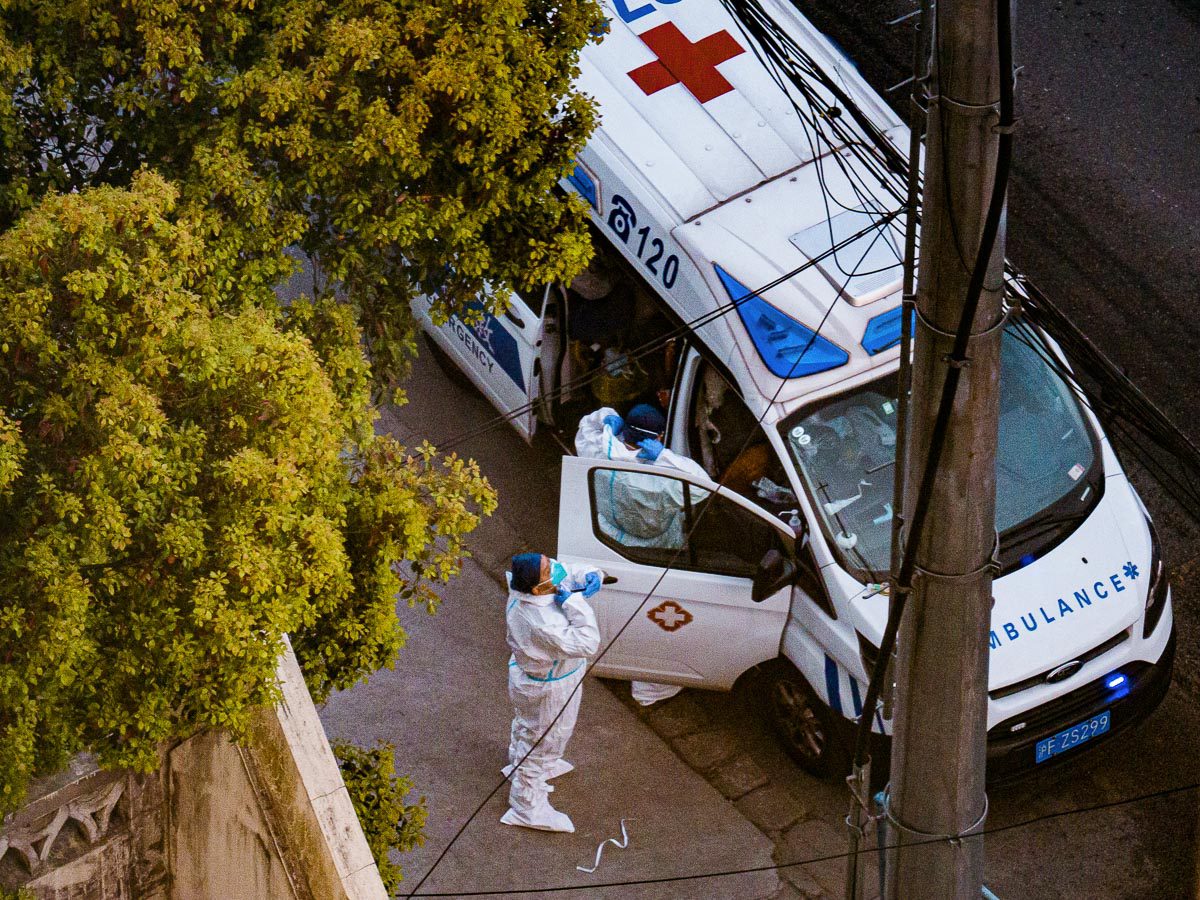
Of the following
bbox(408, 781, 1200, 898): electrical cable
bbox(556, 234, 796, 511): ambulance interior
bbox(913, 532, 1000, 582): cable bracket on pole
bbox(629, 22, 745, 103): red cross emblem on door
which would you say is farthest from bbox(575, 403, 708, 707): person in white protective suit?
bbox(913, 532, 1000, 582): cable bracket on pole

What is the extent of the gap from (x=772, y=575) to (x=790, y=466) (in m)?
0.57

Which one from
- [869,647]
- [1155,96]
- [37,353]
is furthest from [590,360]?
[1155,96]

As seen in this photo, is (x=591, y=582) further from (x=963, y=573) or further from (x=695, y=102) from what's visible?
(x=963, y=573)

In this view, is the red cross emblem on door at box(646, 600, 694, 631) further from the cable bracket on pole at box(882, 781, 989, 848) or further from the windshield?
the cable bracket on pole at box(882, 781, 989, 848)

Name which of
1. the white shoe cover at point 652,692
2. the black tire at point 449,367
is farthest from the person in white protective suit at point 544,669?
the black tire at point 449,367

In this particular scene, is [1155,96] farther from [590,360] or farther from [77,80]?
[77,80]

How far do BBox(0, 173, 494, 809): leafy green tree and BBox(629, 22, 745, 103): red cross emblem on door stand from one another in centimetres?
372

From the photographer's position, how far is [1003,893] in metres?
7.78

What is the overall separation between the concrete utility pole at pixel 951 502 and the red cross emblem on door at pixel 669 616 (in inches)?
109

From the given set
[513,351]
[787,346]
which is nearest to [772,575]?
[787,346]

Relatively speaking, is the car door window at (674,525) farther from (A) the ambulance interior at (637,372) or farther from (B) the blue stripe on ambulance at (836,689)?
(B) the blue stripe on ambulance at (836,689)

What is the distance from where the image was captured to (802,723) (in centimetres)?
806

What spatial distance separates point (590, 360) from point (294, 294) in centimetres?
265

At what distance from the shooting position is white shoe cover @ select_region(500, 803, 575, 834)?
26.7ft
